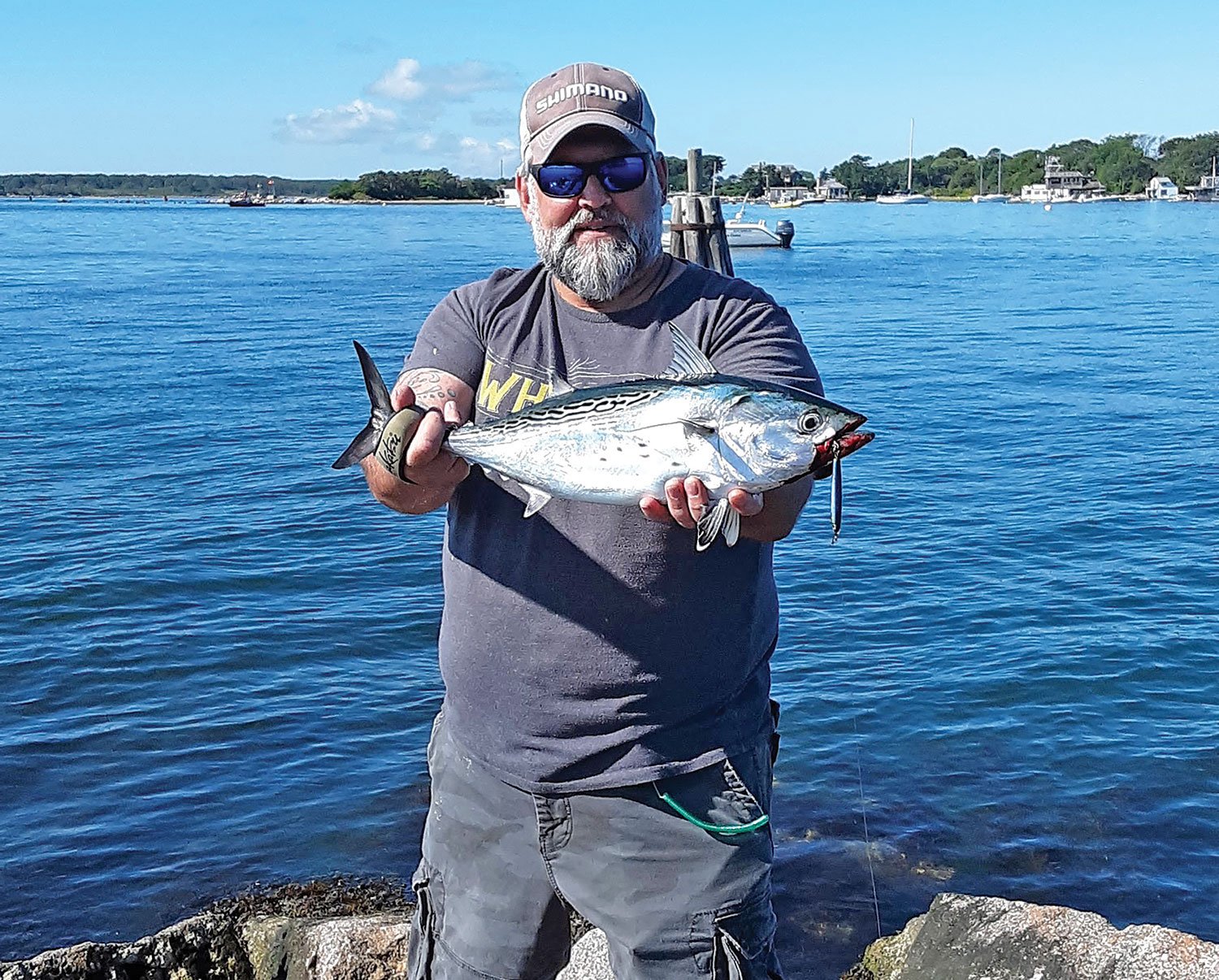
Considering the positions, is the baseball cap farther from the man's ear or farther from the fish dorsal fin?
the fish dorsal fin

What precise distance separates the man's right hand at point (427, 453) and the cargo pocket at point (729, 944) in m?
1.46

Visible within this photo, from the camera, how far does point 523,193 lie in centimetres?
408

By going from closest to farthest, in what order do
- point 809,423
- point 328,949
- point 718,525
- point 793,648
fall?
point 718,525, point 809,423, point 328,949, point 793,648

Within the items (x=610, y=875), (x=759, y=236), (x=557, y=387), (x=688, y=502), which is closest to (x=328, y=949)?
(x=610, y=875)

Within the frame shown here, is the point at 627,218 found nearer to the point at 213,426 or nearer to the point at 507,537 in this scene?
the point at 507,537

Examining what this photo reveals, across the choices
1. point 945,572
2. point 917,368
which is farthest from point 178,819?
point 917,368

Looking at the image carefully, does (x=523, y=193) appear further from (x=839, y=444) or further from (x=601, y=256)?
(x=839, y=444)

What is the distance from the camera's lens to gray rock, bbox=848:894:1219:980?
5.27 meters

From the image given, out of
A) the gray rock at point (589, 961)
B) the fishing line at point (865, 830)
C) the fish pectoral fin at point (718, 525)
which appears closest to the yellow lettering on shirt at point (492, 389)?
the fish pectoral fin at point (718, 525)

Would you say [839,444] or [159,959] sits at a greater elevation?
[839,444]

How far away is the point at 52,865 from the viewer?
8148 mm

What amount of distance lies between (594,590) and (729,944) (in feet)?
3.54

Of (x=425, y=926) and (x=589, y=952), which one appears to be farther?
(x=589, y=952)

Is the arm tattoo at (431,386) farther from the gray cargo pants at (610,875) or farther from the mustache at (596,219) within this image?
the gray cargo pants at (610,875)
